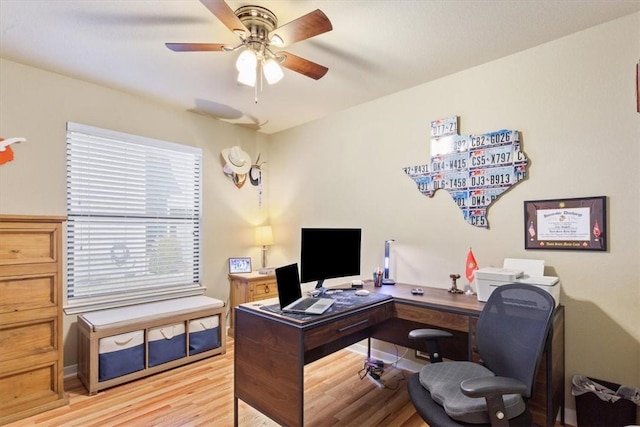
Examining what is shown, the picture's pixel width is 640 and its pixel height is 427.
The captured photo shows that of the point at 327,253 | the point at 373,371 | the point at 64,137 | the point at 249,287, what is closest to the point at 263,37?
the point at 327,253

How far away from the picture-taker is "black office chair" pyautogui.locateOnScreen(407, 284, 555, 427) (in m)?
1.33

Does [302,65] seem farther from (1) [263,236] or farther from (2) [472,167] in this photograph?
(1) [263,236]

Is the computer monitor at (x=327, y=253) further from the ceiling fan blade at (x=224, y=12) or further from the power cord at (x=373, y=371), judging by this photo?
the ceiling fan blade at (x=224, y=12)

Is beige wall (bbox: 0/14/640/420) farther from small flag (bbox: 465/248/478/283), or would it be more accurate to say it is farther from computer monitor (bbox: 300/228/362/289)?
computer monitor (bbox: 300/228/362/289)

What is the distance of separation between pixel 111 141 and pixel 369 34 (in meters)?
2.55

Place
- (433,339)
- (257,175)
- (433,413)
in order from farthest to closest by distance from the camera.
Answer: (257,175)
(433,339)
(433,413)

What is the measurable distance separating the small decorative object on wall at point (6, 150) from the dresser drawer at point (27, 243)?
66 cm

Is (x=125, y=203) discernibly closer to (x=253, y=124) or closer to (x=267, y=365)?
(x=253, y=124)

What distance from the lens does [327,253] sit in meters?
2.63

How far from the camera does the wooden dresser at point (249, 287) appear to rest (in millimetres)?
3709

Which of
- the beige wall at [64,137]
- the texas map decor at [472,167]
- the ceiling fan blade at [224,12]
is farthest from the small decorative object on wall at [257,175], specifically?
the ceiling fan blade at [224,12]

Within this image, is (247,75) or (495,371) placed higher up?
(247,75)

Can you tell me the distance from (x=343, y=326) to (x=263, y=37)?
188 centimetres

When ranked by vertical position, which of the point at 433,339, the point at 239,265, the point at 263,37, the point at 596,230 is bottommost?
the point at 433,339
